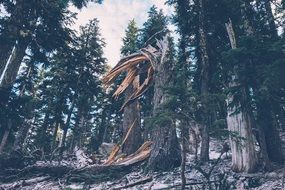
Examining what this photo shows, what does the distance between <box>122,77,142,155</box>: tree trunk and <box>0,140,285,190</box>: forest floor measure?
1.93 meters

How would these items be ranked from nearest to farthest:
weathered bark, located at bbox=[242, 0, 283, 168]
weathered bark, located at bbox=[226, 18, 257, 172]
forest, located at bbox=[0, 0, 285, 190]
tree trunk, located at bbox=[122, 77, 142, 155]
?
forest, located at bbox=[0, 0, 285, 190]
weathered bark, located at bbox=[226, 18, 257, 172]
weathered bark, located at bbox=[242, 0, 283, 168]
tree trunk, located at bbox=[122, 77, 142, 155]

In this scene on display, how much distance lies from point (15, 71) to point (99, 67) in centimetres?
1765

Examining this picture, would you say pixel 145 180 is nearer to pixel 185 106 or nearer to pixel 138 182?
pixel 138 182

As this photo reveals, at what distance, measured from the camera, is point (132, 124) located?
1353cm

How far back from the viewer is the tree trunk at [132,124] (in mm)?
13016

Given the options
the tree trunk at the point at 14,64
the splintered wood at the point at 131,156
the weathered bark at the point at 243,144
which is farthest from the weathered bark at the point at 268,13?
the tree trunk at the point at 14,64

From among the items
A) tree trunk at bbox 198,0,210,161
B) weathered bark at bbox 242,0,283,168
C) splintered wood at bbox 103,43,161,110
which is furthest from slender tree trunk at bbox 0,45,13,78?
weathered bark at bbox 242,0,283,168

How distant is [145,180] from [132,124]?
484cm

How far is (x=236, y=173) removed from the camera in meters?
8.87

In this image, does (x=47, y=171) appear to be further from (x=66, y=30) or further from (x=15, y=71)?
(x=66, y=30)

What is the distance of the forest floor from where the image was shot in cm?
754

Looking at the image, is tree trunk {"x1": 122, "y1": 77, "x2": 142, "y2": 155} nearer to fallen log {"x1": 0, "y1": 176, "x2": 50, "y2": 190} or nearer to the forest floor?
the forest floor

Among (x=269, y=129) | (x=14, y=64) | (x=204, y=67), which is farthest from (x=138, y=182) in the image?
(x=14, y=64)

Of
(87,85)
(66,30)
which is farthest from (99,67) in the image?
(66,30)
